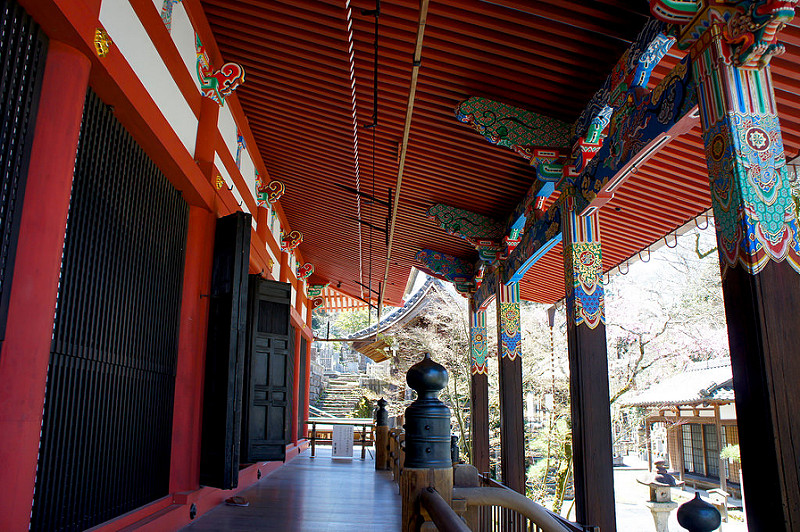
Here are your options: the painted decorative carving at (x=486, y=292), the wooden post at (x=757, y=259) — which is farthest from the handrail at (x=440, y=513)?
the painted decorative carving at (x=486, y=292)

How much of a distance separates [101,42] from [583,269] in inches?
135

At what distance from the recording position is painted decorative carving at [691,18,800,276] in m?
2.21

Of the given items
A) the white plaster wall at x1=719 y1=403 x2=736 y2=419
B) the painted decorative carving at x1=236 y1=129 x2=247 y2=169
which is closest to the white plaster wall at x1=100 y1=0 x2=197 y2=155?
the painted decorative carving at x1=236 y1=129 x2=247 y2=169

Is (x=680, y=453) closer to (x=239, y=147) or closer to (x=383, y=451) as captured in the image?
(x=383, y=451)

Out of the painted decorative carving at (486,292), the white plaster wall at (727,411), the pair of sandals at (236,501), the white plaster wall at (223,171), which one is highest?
the white plaster wall at (223,171)

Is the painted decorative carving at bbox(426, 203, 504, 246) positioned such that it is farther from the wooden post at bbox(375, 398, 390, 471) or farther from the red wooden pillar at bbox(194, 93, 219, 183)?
the wooden post at bbox(375, 398, 390, 471)

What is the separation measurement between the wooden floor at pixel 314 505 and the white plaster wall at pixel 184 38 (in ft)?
11.2

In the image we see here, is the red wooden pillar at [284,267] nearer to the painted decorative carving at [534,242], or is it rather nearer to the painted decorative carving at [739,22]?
the painted decorative carving at [534,242]

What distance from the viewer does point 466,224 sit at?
7090mm

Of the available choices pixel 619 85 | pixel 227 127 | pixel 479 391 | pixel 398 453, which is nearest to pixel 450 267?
pixel 479 391

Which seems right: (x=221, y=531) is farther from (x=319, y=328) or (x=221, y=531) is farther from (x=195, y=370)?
(x=319, y=328)

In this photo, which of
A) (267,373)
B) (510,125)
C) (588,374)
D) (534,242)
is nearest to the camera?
(588,374)

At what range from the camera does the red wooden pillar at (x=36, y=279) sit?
86.4 inches

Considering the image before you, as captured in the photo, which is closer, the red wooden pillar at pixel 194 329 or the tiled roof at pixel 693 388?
the red wooden pillar at pixel 194 329
